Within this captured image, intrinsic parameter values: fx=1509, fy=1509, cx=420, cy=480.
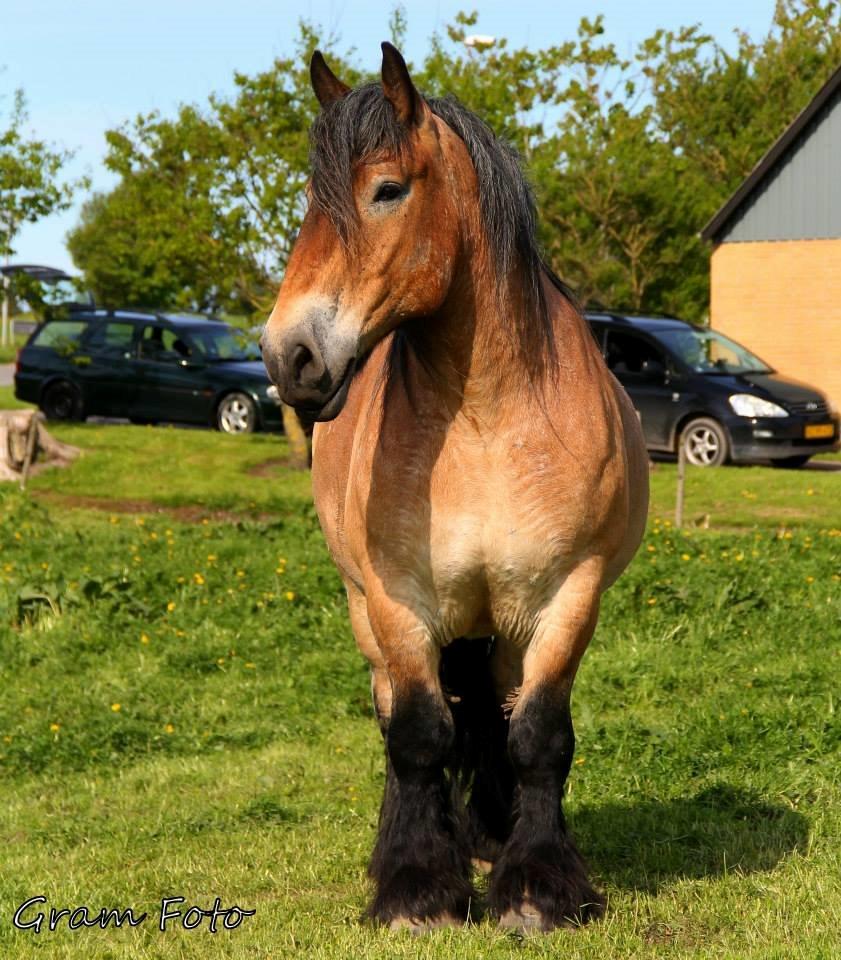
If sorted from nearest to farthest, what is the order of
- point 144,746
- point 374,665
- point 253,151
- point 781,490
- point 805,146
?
point 374,665, point 144,746, point 781,490, point 253,151, point 805,146

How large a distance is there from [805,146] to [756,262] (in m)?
2.24

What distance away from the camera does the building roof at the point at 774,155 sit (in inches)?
A: 989

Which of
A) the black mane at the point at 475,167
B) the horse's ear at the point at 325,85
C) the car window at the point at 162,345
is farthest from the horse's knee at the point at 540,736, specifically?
the car window at the point at 162,345

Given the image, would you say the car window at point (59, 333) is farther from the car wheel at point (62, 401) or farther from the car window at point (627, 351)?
the car window at point (627, 351)

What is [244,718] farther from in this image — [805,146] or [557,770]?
[805,146]

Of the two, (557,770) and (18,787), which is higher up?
(557,770)

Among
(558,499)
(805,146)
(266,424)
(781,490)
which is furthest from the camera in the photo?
(805,146)

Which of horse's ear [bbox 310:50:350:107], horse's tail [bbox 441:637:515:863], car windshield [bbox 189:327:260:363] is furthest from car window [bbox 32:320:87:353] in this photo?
horse's ear [bbox 310:50:350:107]

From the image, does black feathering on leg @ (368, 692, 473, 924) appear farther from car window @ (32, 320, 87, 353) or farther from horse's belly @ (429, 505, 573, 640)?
car window @ (32, 320, 87, 353)

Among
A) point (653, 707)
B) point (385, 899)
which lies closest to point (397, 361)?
point (385, 899)

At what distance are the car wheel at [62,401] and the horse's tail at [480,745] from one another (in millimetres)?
19336

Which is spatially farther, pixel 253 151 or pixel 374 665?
pixel 253 151

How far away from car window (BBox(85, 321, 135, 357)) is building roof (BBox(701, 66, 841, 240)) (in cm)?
1034

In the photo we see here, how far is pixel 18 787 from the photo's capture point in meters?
7.80
